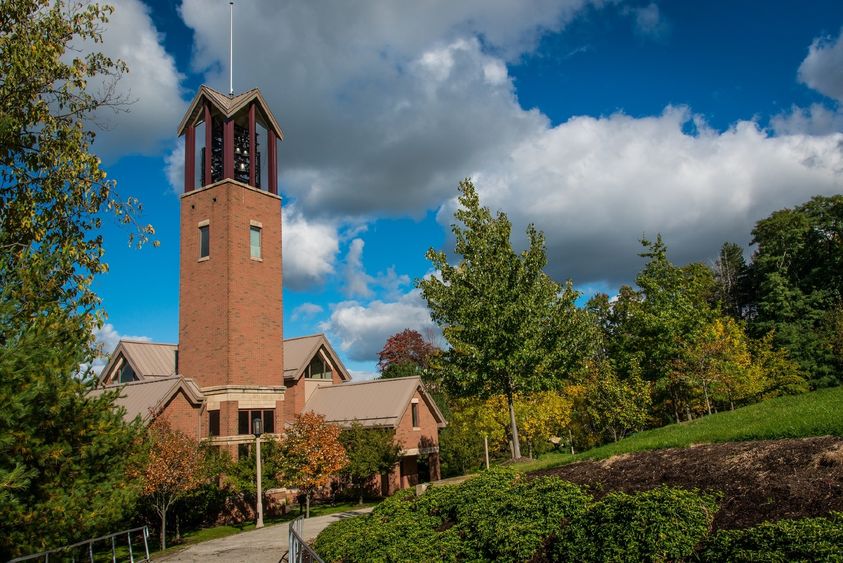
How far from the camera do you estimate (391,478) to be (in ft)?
115

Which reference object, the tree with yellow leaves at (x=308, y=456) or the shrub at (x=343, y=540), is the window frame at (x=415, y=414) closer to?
the tree with yellow leaves at (x=308, y=456)

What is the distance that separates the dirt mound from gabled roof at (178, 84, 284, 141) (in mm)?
27046

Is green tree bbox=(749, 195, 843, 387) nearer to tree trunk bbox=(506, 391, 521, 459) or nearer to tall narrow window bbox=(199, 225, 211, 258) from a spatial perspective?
tree trunk bbox=(506, 391, 521, 459)

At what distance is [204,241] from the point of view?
3225cm

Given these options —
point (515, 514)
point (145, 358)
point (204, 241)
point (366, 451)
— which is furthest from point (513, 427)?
point (145, 358)

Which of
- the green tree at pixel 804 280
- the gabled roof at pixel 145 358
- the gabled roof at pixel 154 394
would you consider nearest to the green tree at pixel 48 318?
the gabled roof at pixel 154 394

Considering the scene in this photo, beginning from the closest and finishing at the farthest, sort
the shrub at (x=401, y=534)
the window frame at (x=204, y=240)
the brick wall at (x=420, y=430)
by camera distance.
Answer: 1. the shrub at (x=401, y=534)
2. the window frame at (x=204, y=240)
3. the brick wall at (x=420, y=430)

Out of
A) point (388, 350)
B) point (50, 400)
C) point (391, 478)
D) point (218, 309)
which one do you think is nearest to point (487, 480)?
point (50, 400)

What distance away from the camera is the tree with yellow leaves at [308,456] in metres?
26.4

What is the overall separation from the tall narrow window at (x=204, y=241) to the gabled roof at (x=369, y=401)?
34.8 feet

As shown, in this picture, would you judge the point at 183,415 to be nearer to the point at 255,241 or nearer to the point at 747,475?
the point at 255,241

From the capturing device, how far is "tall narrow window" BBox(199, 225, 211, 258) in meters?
Result: 31.9

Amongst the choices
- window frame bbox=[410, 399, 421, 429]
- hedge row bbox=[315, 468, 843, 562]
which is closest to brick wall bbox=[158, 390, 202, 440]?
window frame bbox=[410, 399, 421, 429]

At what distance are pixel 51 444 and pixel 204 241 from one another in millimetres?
22322
